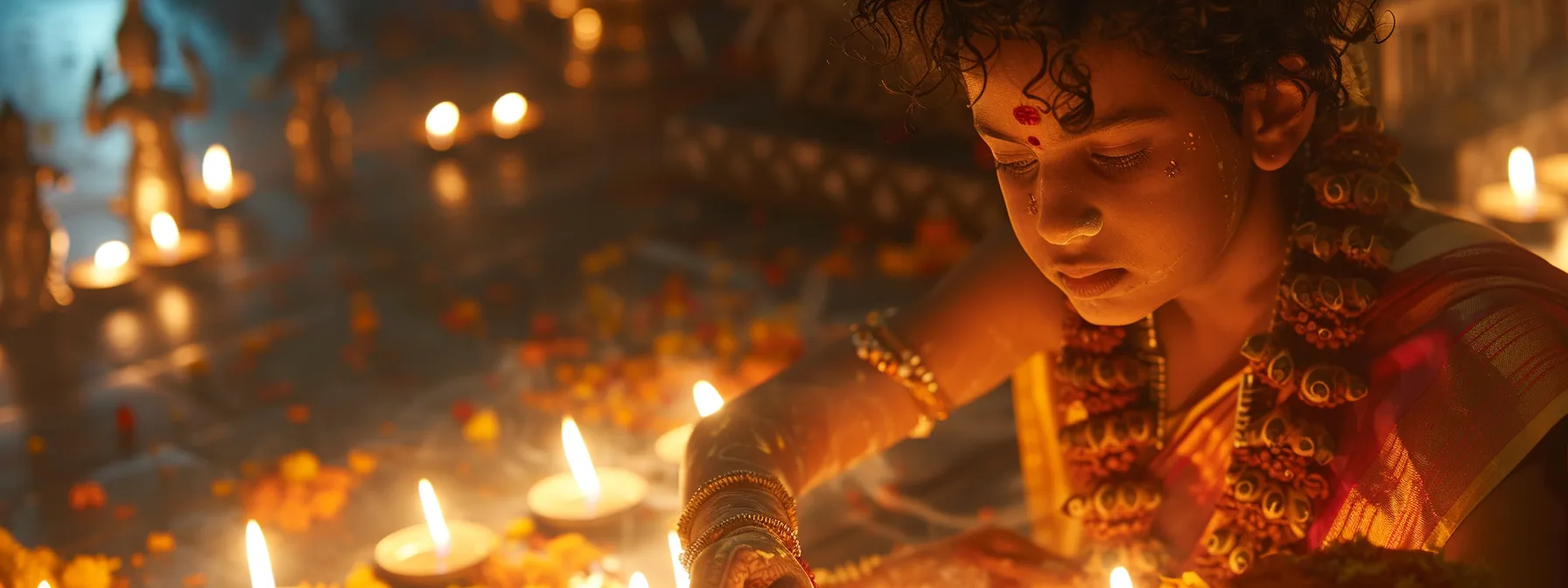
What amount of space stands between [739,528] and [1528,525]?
0.94 metres

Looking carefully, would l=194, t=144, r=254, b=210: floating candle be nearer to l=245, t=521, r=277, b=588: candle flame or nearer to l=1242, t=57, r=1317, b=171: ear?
l=245, t=521, r=277, b=588: candle flame

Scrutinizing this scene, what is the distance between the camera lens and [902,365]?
7.32 ft

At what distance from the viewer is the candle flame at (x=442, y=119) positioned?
5387 mm

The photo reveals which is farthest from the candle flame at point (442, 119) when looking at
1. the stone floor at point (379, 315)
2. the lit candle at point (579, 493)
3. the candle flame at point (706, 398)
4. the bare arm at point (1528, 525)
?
the bare arm at point (1528, 525)

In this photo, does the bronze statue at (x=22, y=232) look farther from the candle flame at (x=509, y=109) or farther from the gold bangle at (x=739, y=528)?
the gold bangle at (x=739, y=528)

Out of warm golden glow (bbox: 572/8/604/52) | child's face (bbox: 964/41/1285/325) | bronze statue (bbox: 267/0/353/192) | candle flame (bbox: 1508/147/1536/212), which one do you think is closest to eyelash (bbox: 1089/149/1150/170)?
child's face (bbox: 964/41/1285/325)

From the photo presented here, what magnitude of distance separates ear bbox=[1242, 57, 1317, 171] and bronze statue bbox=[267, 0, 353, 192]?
3.73 m

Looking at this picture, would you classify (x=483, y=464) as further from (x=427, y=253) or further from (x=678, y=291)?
(x=427, y=253)

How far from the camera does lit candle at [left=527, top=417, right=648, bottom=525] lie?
9.37 feet

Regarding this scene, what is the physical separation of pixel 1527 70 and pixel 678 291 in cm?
246

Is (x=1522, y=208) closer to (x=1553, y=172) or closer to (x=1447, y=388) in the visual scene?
(x=1553, y=172)

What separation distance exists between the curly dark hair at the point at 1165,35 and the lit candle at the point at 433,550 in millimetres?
1367

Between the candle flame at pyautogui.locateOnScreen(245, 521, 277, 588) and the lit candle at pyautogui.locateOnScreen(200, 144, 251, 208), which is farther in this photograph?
the lit candle at pyautogui.locateOnScreen(200, 144, 251, 208)

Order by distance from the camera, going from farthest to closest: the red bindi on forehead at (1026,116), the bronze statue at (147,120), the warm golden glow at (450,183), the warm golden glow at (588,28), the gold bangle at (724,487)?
the warm golden glow at (588,28) → the warm golden glow at (450,183) → the bronze statue at (147,120) → the gold bangle at (724,487) → the red bindi on forehead at (1026,116)
